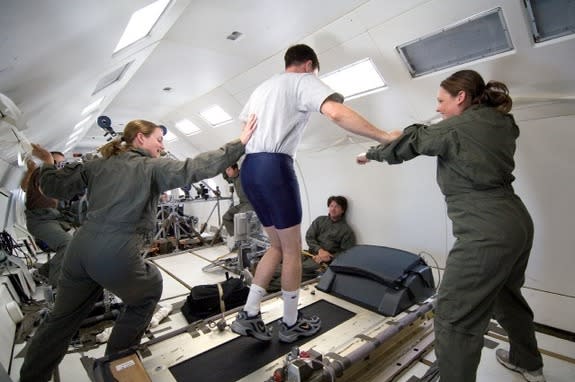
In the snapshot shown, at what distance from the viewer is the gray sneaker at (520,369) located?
5.67 feet

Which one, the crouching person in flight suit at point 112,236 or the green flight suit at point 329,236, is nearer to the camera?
the crouching person in flight suit at point 112,236

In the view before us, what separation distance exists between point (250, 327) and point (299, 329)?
38cm

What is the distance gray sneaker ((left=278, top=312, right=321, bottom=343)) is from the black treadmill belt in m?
0.04

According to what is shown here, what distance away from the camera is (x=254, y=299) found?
191 centimetres

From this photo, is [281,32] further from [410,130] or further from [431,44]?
[410,130]

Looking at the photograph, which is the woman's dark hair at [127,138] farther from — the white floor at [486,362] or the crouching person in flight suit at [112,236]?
the white floor at [486,362]

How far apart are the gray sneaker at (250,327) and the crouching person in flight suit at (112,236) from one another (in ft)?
1.81

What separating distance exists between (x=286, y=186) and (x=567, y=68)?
2257mm

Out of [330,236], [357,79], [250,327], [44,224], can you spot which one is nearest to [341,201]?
[330,236]

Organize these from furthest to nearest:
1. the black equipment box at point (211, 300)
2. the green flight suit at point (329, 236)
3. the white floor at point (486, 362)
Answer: the green flight suit at point (329, 236), the black equipment box at point (211, 300), the white floor at point (486, 362)

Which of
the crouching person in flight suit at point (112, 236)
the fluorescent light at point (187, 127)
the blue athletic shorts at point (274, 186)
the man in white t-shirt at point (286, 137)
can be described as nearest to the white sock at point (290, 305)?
the man in white t-shirt at point (286, 137)

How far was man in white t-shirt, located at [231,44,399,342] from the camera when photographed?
158cm

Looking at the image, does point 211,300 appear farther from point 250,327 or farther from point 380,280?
point 380,280

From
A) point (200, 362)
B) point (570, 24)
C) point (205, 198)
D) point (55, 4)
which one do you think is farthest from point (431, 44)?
point (205, 198)
